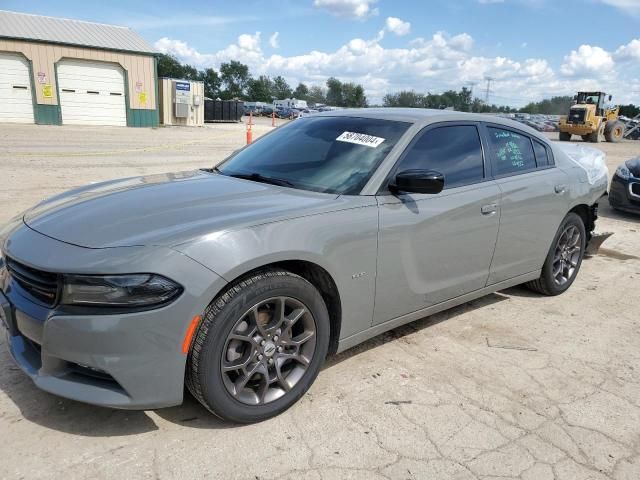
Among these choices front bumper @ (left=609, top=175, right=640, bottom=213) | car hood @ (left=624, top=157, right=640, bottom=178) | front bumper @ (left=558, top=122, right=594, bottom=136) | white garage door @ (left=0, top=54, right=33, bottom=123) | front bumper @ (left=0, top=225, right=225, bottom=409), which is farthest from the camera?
front bumper @ (left=558, top=122, right=594, bottom=136)

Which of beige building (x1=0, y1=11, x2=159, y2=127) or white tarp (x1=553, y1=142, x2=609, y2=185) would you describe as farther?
beige building (x1=0, y1=11, x2=159, y2=127)

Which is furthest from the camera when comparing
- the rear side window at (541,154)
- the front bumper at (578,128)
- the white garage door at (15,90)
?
the front bumper at (578,128)

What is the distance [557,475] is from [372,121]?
240 centimetres

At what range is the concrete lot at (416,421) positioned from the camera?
240 centimetres

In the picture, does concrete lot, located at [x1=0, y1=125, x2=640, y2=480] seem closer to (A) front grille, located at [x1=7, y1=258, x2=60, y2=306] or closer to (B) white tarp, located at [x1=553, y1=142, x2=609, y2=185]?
(A) front grille, located at [x1=7, y1=258, x2=60, y2=306]

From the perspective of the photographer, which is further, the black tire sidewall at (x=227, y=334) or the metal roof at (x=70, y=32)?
the metal roof at (x=70, y=32)

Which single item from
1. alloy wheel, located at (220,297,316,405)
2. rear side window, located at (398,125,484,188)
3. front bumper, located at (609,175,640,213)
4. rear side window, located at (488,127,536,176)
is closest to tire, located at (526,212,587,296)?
rear side window, located at (488,127,536,176)

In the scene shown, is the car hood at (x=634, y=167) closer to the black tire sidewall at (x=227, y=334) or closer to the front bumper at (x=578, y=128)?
the black tire sidewall at (x=227, y=334)

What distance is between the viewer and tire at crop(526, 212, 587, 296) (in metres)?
4.59

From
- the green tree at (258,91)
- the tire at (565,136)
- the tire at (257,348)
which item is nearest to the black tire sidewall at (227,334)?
the tire at (257,348)

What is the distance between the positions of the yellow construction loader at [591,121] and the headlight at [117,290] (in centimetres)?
3008

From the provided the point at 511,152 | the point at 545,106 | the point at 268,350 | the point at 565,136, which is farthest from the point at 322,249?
the point at 545,106

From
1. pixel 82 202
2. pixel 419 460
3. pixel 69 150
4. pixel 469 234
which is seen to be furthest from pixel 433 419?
pixel 69 150

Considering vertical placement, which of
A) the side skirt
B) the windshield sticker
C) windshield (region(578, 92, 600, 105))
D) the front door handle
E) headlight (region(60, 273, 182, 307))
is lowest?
the side skirt
